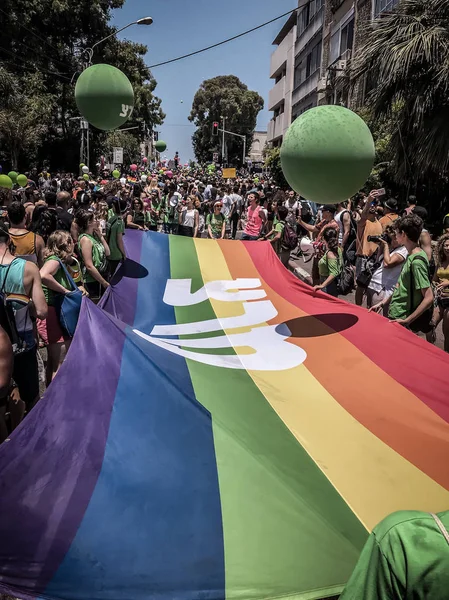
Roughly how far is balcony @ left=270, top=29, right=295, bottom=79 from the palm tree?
32547 mm

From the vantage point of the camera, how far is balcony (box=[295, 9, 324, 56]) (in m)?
30.3

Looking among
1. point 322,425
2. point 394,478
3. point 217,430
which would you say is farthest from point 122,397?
point 394,478

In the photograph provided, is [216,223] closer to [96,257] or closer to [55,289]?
[96,257]

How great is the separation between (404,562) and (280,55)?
158 ft

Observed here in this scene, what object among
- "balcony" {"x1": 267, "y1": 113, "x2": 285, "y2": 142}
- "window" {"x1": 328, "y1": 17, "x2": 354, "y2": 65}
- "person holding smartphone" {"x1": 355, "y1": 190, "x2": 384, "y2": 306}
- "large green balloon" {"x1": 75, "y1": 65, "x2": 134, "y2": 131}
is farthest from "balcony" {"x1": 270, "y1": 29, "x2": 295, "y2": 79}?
"large green balloon" {"x1": 75, "y1": 65, "x2": 134, "y2": 131}

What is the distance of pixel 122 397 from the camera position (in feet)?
9.43

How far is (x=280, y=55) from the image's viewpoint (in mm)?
44031

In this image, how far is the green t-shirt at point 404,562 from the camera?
1033mm

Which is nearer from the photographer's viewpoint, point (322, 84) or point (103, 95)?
point (103, 95)

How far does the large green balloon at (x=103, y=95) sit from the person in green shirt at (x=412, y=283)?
13.6 feet

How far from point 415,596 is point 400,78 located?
1083 centimetres

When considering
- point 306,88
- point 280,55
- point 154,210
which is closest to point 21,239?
point 154,210

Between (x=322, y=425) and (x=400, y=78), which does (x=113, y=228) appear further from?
(x=400, y=78)

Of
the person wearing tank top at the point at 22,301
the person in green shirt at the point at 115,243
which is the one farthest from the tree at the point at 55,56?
the person wearing tank top at the point at 22,301
